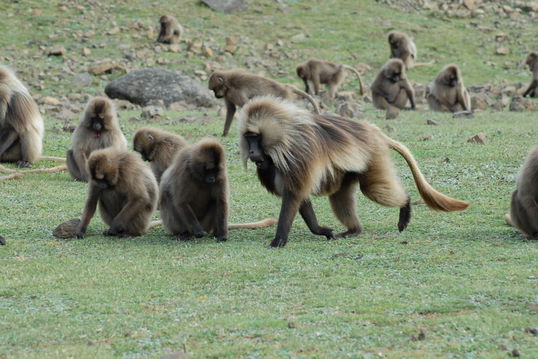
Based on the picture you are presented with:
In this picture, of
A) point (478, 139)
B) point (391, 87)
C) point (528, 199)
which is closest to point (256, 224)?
point (528, 199)

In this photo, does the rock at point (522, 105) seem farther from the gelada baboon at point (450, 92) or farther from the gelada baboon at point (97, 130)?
the gelada baboon at point (97, 130)

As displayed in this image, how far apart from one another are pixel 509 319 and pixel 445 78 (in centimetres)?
1621

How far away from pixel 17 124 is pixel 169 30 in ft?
49.0

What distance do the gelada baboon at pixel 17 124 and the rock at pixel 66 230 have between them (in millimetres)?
4691

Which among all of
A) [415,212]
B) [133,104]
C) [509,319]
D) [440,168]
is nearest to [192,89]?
[133,104]

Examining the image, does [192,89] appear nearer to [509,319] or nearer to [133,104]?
[133,104]

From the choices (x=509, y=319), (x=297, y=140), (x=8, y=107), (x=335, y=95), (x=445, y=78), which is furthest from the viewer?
(x=335, y=95)

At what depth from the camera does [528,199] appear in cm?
859

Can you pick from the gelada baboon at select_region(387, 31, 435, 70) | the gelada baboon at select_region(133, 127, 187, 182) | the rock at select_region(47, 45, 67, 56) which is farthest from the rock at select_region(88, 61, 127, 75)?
the gelada baboon at select_region(133, 127, 187, 182)

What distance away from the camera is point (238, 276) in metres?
7.52

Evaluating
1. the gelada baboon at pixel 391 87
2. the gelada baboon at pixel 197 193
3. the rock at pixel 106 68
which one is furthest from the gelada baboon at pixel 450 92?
the gelada baboon at pixel 197 193

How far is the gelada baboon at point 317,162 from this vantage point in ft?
27.8

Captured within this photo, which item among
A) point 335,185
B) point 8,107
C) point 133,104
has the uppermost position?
point 335,185

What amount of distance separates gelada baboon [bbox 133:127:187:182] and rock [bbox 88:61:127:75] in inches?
575
